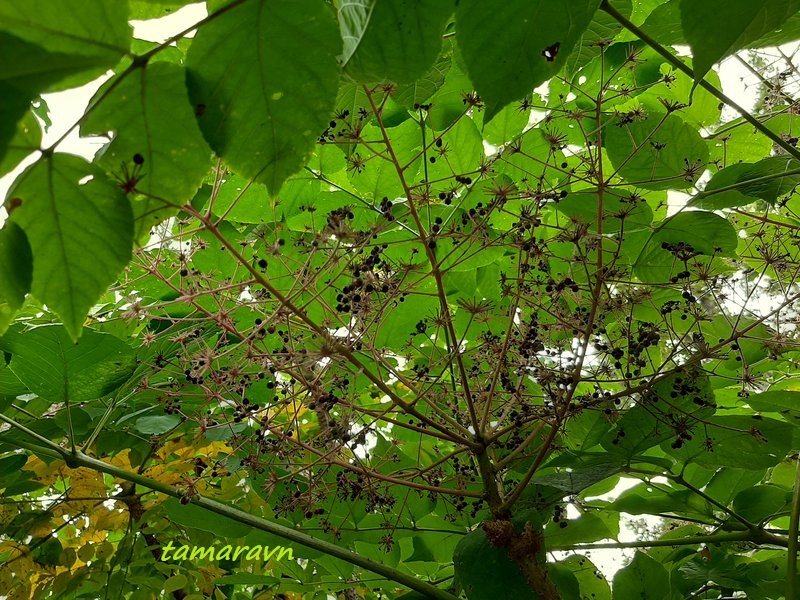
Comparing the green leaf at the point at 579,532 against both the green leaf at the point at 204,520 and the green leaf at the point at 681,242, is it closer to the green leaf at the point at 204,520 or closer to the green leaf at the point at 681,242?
the green leaf at the point at 681,242

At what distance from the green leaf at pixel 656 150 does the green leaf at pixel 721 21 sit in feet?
2.37

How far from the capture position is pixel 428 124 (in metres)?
1.36

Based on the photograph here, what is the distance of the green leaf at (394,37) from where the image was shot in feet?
1.77

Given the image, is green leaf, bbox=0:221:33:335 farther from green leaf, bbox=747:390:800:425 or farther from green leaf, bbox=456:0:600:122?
green leaf, bbox=747:390:800:425

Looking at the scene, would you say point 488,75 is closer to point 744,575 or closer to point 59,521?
point 744,575

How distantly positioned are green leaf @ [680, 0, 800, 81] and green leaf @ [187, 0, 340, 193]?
30 cm

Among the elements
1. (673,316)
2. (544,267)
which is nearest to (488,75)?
(544,267)

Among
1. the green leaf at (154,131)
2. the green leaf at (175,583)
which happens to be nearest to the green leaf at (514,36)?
the green leaf at (154,131)

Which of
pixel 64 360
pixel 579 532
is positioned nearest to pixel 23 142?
pixel 64 360

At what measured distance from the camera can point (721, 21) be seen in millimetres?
503

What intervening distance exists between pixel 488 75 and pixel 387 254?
2.82 feet

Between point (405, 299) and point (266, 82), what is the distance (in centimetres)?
77

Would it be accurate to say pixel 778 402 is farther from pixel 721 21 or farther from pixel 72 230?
pixel 72 230

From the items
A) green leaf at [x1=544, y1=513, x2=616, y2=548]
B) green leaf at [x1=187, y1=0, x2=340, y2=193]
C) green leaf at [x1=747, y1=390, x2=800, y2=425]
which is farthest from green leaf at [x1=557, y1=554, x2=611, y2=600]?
green leaf at [x1=187, y1=0, x2=340, y2=193]
